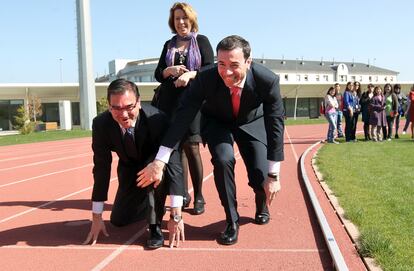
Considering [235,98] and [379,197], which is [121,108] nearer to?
[235,98]

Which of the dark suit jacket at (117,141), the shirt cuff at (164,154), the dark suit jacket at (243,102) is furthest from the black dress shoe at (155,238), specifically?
the dark suit jacket at (243,102)

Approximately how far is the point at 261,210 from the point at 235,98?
1171mm

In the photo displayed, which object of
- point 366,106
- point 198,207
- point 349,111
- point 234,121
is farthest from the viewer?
point 366,106

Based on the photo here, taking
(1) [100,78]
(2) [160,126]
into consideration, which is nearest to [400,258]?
(2) [160,126]

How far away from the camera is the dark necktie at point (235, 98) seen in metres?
3.82

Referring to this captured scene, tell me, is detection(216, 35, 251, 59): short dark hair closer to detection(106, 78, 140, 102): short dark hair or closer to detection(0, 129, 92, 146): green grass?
detection(106, 78, 140, 102): short dark hair


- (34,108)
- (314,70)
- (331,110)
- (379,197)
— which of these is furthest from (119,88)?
(314,70)

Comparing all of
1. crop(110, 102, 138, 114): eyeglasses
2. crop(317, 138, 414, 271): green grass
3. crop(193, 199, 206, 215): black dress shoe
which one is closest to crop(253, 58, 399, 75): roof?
crop(317, 138, 414, 271): green grass

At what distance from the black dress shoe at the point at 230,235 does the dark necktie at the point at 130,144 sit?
1.03 m

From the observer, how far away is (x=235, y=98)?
12.8 ft

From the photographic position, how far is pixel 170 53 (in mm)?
4707

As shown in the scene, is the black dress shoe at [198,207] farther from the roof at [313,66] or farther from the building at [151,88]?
the roof at [313,66]

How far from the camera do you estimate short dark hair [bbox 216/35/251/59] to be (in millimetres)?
3329

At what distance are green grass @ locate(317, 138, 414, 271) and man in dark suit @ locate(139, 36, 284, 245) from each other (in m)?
0.92
